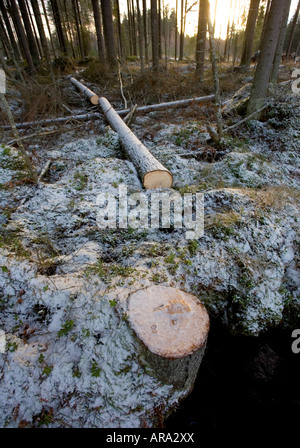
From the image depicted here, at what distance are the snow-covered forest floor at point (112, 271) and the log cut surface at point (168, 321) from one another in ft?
0.60

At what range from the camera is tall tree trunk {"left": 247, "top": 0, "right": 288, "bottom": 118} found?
5.54 meters

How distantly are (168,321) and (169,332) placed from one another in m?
0.10

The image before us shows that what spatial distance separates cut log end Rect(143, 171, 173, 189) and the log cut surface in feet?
8.79

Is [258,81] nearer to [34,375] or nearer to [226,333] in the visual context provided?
[226,333]

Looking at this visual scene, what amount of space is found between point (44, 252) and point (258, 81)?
7.12 meters

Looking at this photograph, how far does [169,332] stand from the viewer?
2008 millimetres

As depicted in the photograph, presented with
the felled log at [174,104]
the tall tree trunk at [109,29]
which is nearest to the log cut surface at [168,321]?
the felled log at [174,104]

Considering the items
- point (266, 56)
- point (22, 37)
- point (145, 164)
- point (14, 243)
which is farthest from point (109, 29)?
point (14, 243)

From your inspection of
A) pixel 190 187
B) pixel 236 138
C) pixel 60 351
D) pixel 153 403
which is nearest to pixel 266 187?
pixel 190 187

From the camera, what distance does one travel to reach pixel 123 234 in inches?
141

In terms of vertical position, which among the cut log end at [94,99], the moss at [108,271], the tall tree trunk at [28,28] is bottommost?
the moss at [108,271]

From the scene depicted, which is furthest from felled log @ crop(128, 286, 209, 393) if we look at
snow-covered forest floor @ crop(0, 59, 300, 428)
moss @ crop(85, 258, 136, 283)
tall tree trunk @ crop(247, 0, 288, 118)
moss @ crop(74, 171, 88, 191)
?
tall tree trunk @ crop(247, 0, 288, 118)

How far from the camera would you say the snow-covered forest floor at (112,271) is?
1996 mm

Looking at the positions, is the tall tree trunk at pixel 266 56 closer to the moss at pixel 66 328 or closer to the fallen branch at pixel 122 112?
the fallen branch at pixel 122 112
